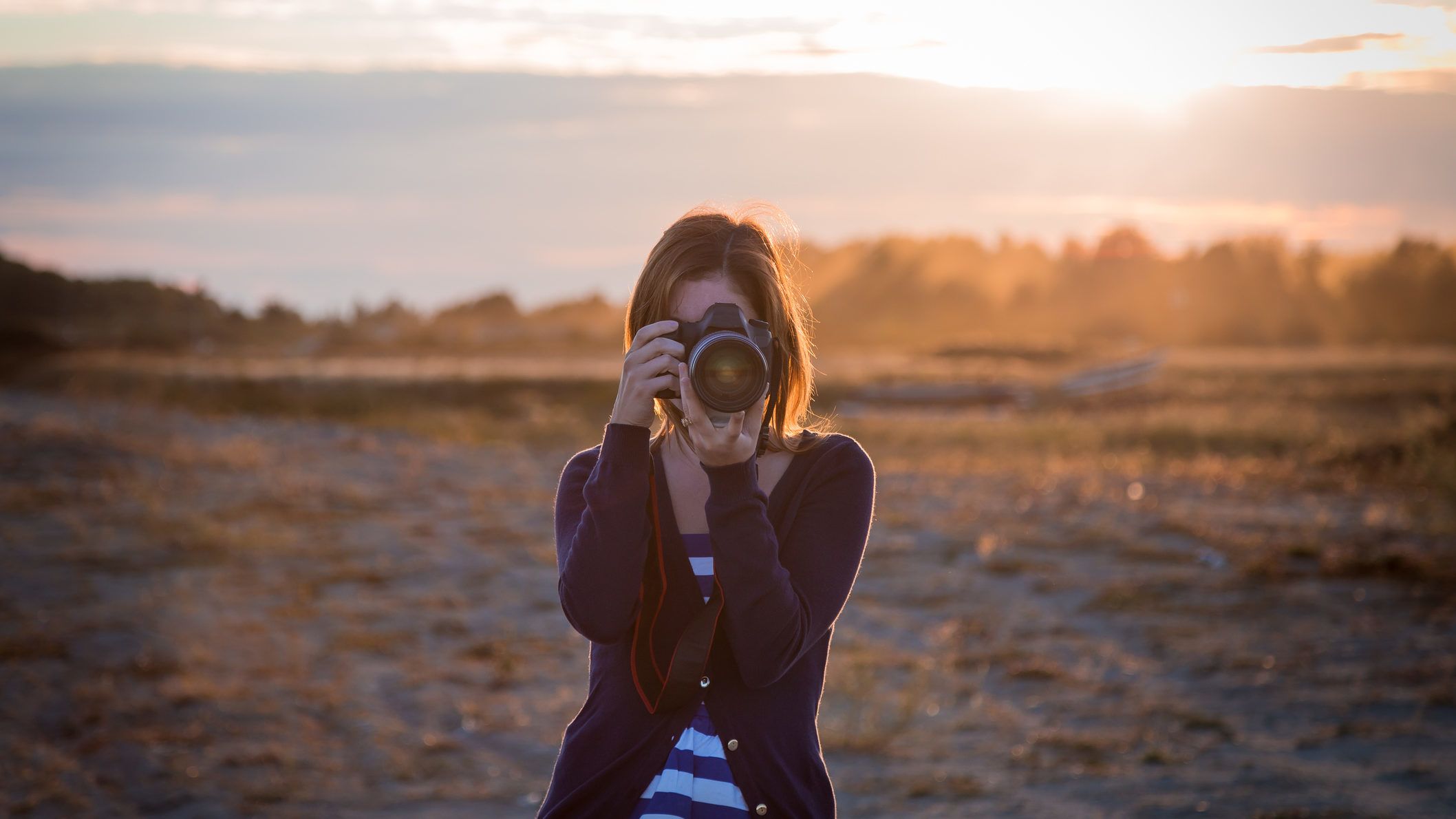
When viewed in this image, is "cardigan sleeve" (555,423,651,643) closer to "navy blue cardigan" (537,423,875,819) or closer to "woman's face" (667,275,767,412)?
"navy blue cardigan" (537,423,875,819)

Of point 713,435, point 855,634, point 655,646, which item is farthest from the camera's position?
point 855,634

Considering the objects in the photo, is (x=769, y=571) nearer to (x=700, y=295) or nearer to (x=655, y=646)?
(x=655, y=646)

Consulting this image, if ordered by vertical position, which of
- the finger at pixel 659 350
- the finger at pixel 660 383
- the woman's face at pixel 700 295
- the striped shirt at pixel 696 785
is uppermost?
the woman's face at pixel 700 295

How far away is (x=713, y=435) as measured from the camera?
5.74 ft

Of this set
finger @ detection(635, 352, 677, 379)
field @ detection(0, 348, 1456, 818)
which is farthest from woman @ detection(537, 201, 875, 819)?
field @ detection(0, 348, 1456, 818)

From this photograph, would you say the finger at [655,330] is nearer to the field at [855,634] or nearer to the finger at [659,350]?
the finger at [659,350]

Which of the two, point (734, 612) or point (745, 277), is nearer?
point (734, 612)

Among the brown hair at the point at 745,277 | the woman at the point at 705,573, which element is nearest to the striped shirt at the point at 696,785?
the woman at the point at 705,573

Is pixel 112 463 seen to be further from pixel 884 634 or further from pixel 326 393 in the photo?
pixel 326 393

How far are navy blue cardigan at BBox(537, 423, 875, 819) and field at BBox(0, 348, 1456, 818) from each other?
7.38 feet

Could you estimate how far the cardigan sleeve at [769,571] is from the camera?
1763mm

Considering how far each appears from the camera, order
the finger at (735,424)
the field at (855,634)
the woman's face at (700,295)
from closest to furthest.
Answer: the finger at (735,424), the woman's face at (700,295), the field at (855,634)

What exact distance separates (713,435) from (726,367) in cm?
12

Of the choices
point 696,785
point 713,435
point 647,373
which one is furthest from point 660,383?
point 696,785
